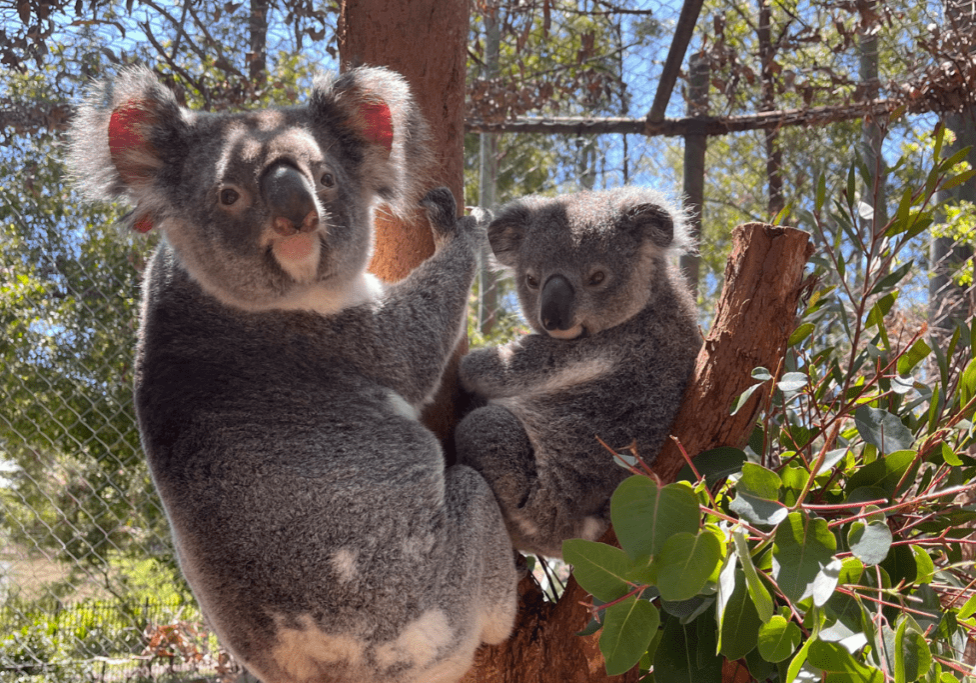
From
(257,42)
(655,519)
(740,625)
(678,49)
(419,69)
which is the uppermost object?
(257,42)

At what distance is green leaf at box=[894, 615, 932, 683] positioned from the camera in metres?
1.05

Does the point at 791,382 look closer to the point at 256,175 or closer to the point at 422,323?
the point at 422,323

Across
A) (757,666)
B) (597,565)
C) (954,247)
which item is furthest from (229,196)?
(954,247)

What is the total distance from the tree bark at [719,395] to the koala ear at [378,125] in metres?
0.88

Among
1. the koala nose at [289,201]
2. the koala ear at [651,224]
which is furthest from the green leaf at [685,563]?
the koala ear at [651,224]

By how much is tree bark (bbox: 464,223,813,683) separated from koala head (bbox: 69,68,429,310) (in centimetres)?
84

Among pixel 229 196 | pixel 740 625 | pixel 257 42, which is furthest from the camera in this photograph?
pixel 257 42

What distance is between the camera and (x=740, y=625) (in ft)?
4.09

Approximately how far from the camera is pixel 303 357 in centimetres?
178

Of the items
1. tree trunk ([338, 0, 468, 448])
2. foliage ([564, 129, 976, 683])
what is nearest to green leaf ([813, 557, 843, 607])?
foliage ([564, 129, 976, 683])

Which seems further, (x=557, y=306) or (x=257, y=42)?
(x=257, y=42)

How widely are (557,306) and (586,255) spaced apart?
19 centimetres

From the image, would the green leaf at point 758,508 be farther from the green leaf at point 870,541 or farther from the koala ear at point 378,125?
the koala ear at point 378,125

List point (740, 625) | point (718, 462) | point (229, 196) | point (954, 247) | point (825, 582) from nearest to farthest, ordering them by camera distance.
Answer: point (825, 582)
point (740, 625)
point (718, 462)
point (229, 196)
point (954, 247)
